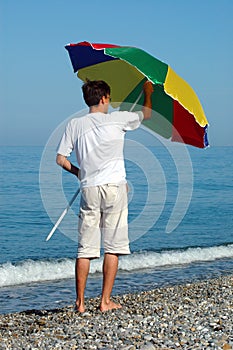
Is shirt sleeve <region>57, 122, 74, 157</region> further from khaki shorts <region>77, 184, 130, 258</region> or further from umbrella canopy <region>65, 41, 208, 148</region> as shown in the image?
umbrella canopy <region>65, 41, 208, 148</region>

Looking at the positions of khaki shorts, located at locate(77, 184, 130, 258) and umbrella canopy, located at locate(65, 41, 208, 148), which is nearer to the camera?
khaki shorts, located at locate(77, 184, 130, 258)

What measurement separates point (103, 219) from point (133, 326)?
1.09 m

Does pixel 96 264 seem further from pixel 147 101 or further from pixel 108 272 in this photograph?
pixel 147 101

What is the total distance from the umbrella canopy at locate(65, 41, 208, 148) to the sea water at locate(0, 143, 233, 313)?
0.33 m

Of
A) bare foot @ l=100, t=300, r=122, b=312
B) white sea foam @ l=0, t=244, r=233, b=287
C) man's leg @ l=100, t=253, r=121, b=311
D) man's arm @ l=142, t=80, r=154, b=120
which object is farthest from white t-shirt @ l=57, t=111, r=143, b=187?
white sea foam @ l=0, t=244, r=233, b=287

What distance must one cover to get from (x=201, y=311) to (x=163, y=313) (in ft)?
1.36

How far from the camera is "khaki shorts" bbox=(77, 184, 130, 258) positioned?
20.3 feet

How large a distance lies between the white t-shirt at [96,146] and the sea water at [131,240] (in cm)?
87

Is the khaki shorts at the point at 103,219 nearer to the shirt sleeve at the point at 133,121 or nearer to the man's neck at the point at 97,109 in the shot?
the shirt sleeve at the point at 133,121

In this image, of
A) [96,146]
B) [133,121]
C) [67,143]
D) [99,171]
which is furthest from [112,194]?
[133,121]

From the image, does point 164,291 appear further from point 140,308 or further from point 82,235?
point 82,235

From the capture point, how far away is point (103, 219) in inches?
249

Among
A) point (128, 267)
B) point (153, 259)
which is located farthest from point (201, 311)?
point (153, 259)

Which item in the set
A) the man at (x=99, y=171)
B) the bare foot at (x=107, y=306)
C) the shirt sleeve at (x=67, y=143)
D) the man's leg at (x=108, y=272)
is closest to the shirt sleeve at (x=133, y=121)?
the man at (x=99, y=171)
